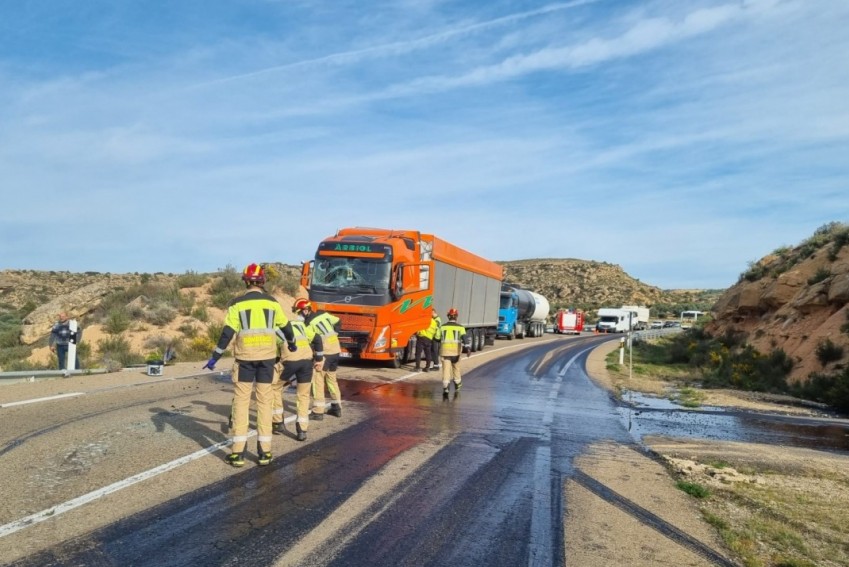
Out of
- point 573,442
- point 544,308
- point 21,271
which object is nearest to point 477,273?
point 573,442

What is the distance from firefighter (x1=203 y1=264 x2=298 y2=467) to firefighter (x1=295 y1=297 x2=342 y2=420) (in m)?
2.08

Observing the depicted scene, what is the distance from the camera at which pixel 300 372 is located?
923 centimetres

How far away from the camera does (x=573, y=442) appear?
10.2 meters

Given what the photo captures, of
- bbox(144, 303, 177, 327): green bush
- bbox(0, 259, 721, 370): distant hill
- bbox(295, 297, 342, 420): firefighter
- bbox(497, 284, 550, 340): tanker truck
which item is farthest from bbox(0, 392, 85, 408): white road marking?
bbox(497, 284, 550, 340): tanker truck

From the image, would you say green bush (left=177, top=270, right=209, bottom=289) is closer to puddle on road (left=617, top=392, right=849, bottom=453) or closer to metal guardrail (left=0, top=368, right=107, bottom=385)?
metal guardrail (left=0, top=368, right=107, bottom=385)

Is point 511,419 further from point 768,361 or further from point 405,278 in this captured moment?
point 768,361

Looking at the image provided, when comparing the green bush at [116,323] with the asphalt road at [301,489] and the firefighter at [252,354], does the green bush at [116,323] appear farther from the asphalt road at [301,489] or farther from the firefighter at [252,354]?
the firefighter at [252,354]

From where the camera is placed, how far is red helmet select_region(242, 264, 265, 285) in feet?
25.7

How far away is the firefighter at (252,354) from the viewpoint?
7.61 meters

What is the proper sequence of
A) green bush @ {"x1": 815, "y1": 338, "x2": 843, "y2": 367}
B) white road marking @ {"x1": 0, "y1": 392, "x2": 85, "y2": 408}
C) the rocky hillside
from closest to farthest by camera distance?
white road marking @ {"x1": 0, "y1": 392, "x2": 85, "y2": 408} → green bush @ {"x1": 815, "y1": 338, "x2": 843, "y2": 367} → the rocky hillside

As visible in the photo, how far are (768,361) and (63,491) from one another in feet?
75.7

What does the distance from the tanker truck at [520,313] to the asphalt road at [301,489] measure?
3029 cm

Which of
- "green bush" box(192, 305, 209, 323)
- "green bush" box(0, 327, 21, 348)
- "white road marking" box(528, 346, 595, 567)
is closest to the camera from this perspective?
"white road marking" box(528, 346, 595, 567)

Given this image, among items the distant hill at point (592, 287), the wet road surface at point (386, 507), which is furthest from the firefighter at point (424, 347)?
the distant hill at point (592, 287)
